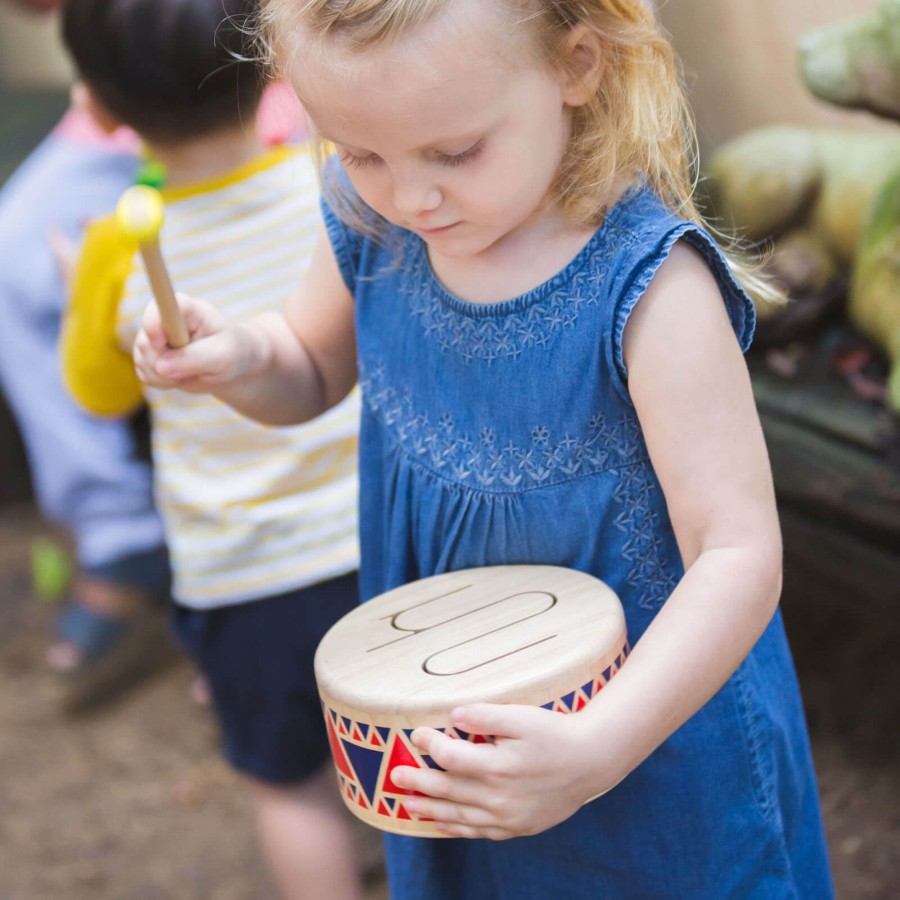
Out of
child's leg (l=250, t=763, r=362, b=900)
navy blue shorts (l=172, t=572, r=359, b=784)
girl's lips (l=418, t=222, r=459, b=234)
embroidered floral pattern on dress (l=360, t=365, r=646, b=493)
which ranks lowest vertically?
child's leg (l=250, t=763, r=362, b=900)

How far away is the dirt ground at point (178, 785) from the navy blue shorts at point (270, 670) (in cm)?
33

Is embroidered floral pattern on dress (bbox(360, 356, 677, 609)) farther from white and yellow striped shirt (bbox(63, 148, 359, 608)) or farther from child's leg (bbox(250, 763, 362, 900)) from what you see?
child's leg (bbox(250, 763, 362, 900))

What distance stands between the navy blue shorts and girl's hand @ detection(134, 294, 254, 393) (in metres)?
0.42

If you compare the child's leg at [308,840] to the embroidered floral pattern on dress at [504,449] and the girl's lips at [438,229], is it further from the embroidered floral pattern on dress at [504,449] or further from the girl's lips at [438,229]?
the girl's lips at [438,229]

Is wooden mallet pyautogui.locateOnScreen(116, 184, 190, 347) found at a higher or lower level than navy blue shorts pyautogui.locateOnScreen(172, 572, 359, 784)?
higher

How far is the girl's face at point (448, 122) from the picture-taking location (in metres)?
0.70

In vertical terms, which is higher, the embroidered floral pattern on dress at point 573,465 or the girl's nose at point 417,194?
the girl's nose at point 417,194

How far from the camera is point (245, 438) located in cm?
131

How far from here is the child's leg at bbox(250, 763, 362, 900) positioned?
1368 millimetres

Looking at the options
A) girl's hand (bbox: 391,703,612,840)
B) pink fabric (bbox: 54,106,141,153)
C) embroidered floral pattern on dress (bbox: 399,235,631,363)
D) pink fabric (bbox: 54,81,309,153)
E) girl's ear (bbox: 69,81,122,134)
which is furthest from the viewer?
pink fabric (bbox: 54,106,141,153)

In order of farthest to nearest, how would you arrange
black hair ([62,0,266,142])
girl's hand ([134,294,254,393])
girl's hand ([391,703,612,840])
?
black hair ([62,0,266,142])
girl's hand ([134,294,254,393])
girl's hand ([391,703,612,840])

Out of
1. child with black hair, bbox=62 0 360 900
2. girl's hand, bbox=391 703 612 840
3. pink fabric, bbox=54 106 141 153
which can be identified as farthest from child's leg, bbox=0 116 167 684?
girl's hand, bbox=391 703 612 840

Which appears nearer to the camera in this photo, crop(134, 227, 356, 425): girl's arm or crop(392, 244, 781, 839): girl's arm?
crop(392, 244, 781, 839): girl's arm

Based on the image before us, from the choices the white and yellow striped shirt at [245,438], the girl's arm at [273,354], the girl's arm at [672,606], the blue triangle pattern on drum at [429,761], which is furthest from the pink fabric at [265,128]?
the blue triangle pattern on drum at [429,761]
